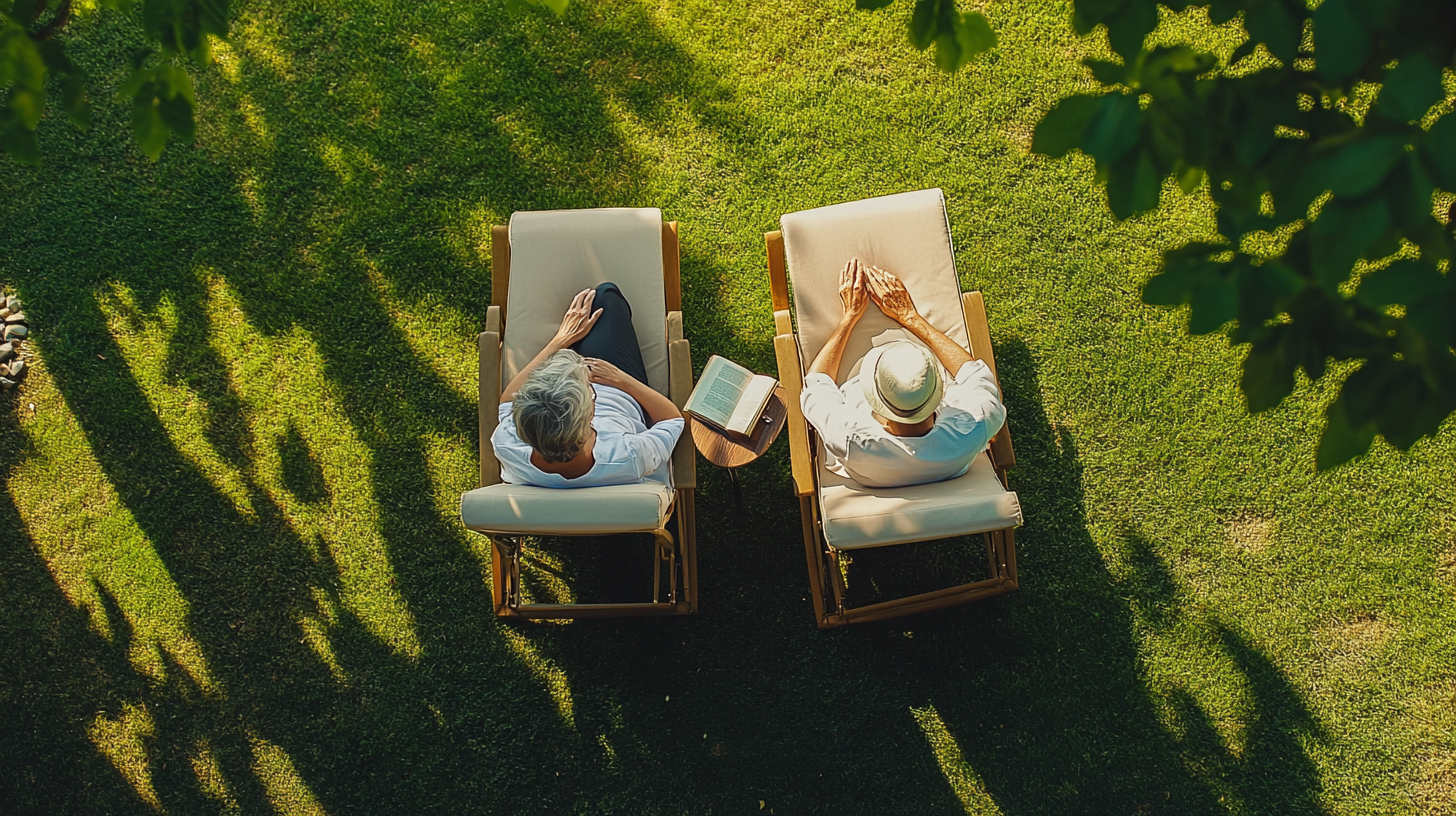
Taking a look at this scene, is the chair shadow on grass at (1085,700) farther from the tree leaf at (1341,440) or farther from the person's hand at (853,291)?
the tree leaf at (1341,440)

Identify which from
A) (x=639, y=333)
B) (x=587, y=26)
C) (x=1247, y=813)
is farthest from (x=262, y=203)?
(x=1247, y=813)

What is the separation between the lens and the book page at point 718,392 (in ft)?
12.6

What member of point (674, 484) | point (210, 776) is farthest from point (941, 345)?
point (210, 776)

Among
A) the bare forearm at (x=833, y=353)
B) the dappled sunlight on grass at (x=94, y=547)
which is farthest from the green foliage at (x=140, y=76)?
the dappled sunlight on grass at (x=94, y=547)

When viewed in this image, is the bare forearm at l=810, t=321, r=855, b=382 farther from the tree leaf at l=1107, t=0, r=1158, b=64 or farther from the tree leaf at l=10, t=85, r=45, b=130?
the tree leaf at l=10, t=85, r=45, b=130

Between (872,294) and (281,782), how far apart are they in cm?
389

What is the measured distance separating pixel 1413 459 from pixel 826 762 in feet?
11.9

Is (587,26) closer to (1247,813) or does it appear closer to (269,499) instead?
(269,499)

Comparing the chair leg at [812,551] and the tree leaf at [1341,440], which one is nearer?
the tree leaf at [1341,440]

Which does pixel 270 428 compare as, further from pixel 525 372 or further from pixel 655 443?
pixel 655 443

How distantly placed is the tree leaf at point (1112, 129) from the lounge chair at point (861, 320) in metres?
2.51

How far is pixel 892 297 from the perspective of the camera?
4109 millimetres

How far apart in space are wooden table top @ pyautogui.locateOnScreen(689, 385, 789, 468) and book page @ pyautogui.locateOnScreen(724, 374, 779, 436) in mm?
50

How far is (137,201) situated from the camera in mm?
5164
